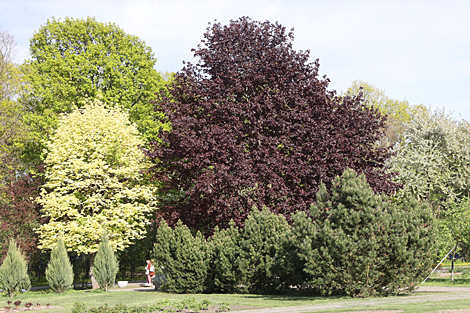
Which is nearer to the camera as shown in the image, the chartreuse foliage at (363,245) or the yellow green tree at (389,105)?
the chartreuse foliage at (363,245)

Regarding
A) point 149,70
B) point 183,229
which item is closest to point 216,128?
point 183,229

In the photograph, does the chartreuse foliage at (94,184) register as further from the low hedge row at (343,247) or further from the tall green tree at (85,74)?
the low hedge row at (343,247)

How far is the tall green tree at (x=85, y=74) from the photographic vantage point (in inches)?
1185

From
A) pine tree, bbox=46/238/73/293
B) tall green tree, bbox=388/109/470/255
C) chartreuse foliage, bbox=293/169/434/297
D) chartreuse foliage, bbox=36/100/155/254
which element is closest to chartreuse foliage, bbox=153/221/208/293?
chartreuse foliage, bbox=293/169/434/297

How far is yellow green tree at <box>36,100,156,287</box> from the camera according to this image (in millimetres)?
23203

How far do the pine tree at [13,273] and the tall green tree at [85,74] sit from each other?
10976mm

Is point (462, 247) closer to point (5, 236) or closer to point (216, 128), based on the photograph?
point (216, 128)

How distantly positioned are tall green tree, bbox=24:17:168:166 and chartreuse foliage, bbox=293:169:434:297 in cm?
1846

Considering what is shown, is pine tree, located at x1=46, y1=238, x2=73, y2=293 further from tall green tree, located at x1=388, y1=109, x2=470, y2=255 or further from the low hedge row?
tall green tree, located at x1=388, y1=109, x2=470, y2=255

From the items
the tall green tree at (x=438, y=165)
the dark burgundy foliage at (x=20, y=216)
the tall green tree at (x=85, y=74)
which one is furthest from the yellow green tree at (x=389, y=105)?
the dark burgundy foliage at (x=20, y=216)

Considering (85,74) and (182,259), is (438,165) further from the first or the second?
(85,74)

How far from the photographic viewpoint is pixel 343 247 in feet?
42.5

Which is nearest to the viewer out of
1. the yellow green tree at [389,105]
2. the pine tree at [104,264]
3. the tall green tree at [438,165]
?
the pine tree at [104,264]

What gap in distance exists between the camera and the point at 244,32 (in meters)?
22.3
